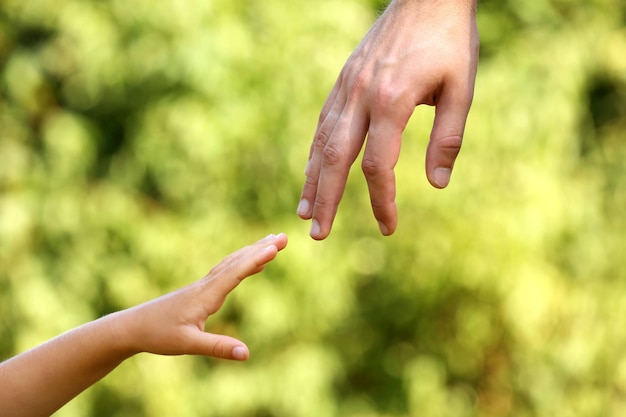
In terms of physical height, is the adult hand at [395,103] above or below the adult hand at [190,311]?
above

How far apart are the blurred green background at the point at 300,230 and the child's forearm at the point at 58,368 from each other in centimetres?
182

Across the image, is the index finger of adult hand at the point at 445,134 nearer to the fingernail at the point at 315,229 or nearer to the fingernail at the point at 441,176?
the fingernail at the point at 441,176

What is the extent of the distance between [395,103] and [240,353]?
0.41 meters

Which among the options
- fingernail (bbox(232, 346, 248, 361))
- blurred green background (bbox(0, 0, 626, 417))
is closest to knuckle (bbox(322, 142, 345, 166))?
fingernail (bbox(232, 346, 248, 361))

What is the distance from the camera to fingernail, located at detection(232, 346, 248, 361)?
120cm

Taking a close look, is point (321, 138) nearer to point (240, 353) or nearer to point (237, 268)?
point (237, 268)

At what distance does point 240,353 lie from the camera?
1.20m

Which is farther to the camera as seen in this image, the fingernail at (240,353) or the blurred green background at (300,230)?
the blurred green background at (300,230)

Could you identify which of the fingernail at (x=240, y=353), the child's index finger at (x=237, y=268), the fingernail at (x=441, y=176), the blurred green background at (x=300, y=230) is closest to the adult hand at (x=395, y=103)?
the fingernail at (x=441, y=176)

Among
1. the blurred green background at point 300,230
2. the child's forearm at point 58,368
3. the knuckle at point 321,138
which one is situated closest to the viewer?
the child's forearm at point 58,368

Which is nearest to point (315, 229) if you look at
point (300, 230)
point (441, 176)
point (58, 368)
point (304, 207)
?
point (304, 207)

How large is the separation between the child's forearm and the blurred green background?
1.82 m

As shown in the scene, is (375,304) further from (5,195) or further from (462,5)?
(462,5)

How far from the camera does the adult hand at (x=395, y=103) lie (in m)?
1.34
